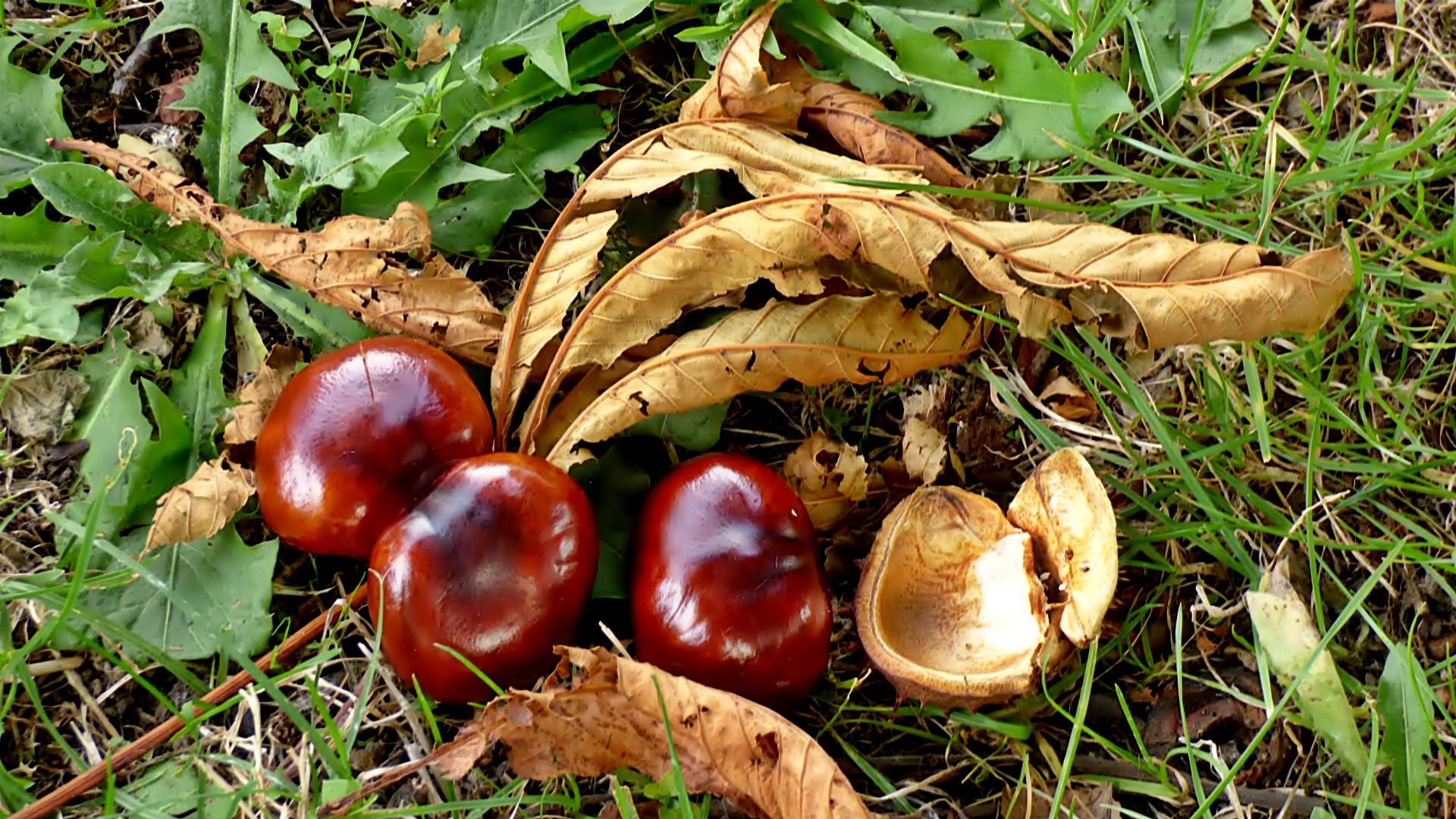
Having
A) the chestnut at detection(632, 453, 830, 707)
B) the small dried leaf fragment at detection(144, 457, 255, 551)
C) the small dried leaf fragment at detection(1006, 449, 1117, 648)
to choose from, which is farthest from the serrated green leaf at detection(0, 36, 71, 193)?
the small dried leaf fragment at detection(1006, 449, 1117, 648)

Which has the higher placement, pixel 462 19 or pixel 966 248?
pixel 462 19

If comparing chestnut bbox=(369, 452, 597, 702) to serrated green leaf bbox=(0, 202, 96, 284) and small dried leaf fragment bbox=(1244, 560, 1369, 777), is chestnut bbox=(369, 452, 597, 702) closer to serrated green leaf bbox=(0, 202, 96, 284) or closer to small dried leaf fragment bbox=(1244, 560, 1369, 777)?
serrated green leaf bbox=(0, 202, 96, 284)

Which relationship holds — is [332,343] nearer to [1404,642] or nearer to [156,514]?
[156,514]

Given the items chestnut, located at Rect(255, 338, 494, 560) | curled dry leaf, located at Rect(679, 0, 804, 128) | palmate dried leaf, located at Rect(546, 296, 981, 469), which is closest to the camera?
chestnut, located at Rect(255, 338, 494, 560)

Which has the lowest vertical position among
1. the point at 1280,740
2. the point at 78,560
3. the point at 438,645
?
the point at 1280,740

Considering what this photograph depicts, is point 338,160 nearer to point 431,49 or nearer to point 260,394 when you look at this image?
point 431,49

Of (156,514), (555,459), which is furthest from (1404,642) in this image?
(156,514)

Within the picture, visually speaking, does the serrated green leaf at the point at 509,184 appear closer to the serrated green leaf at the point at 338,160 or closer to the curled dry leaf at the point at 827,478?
the serrated green leaf at the point at 338,160
